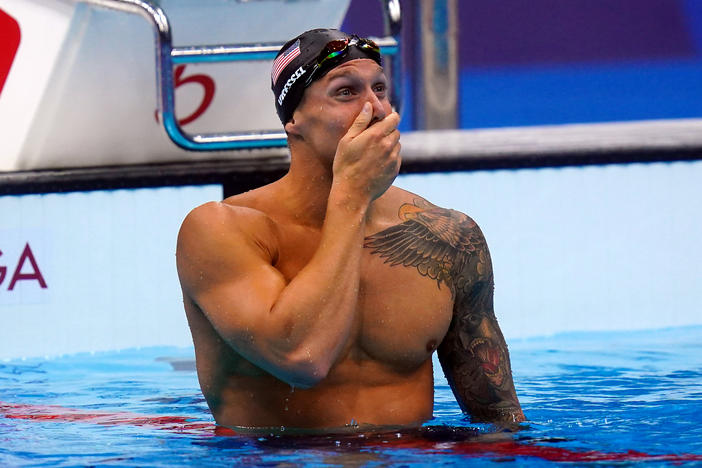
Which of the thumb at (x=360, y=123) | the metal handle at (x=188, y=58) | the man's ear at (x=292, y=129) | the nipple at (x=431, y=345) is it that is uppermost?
the metal handle at (x=188, y=58)

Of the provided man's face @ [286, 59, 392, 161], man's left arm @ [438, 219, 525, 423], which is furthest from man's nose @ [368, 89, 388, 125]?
man's left arm @ [438, 219, 525, 423]

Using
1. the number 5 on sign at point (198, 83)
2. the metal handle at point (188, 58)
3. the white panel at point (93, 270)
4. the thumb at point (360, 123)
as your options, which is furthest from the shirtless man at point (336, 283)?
the number 5 on sign at point (198, 83)

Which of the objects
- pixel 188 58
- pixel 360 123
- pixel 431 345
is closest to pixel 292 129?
pixel 360 123

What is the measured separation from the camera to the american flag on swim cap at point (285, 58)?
263 centimetres

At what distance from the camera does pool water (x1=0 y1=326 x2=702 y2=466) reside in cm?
247

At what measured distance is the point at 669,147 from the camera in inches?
198

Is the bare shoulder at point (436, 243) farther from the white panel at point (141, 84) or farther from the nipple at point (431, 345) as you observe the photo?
the white panel at point (141, 84)

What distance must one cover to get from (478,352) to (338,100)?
0.72 m

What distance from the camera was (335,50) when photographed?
256 centimetres

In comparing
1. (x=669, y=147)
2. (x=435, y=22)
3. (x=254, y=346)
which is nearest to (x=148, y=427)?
(x=254, y=346)

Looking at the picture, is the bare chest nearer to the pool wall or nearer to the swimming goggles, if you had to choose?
the swimming goggles

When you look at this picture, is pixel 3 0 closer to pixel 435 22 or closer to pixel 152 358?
pixel 152 358

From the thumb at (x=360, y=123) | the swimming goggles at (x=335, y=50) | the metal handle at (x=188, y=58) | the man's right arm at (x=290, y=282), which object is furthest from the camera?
the metal handle at (x=188, y=58)

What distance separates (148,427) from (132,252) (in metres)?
1.75
